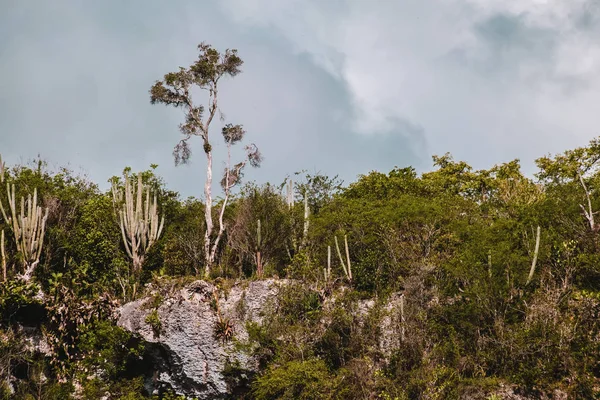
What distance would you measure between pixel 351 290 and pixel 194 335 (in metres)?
5.48

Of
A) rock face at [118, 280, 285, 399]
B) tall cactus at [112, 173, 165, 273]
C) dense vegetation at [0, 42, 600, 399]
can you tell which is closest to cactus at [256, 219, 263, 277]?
dense vegetation at [0, 42, 600, 399]

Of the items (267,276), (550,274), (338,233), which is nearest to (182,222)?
(267,276)

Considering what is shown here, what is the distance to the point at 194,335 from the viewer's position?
1709 centimetres

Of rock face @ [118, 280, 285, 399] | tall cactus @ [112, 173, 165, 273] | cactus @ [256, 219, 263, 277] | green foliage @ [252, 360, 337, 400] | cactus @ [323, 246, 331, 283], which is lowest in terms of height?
green foliage @ [252, 360, 337, 400]

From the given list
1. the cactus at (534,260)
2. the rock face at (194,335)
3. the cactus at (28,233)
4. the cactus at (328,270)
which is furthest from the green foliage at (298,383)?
the cactus at (28,233)

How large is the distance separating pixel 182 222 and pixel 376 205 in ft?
28.7

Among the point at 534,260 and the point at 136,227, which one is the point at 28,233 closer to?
the point at 136,227

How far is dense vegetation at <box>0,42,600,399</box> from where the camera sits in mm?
15180

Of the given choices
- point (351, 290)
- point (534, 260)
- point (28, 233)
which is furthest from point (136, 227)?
point (534, 260)

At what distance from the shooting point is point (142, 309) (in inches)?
694

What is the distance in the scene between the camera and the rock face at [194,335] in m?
16.8

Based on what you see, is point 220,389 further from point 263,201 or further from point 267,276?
point 263,201

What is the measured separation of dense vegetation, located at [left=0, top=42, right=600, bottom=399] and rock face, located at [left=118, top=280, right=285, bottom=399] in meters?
0.59

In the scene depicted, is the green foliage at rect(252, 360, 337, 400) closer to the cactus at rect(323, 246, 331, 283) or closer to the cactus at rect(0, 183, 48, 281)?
the cactus at rect(323, 246, 331, 283)
